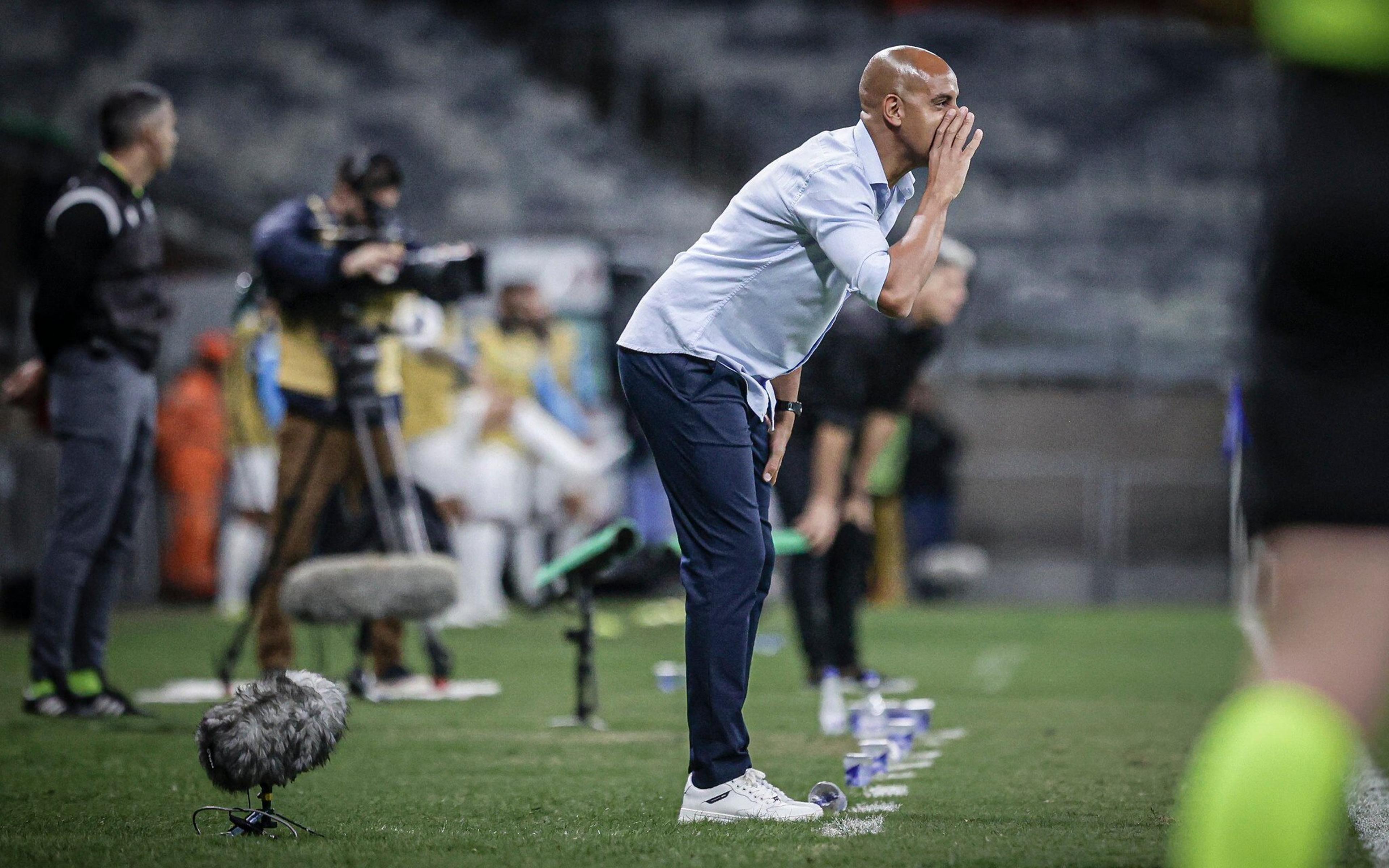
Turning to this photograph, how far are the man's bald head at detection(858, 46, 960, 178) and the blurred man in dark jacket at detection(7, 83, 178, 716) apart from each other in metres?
3.50

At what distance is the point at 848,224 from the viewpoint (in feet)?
13.5

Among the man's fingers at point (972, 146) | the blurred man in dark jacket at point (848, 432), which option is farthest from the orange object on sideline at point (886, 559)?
the man's fingers at point (972, 146)

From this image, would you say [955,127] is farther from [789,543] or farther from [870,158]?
[789,543]

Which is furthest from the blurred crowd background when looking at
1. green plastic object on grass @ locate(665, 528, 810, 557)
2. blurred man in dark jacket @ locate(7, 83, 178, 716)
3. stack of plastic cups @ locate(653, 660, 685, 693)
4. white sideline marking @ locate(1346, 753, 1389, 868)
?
white sideline marking @ locate(1346, 753, 1389, 868)

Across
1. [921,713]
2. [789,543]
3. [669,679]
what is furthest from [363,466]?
[921,713]

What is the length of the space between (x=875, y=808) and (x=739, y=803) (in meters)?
0.52

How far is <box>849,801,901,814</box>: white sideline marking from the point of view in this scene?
15.1 feet

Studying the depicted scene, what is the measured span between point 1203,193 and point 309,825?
1574 centimetres

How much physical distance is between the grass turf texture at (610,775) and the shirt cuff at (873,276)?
1.20 meters

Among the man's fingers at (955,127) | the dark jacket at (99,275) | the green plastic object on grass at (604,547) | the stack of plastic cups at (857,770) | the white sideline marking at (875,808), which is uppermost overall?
the man's fingers at (955,127)

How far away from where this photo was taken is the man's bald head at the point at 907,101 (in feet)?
13.9

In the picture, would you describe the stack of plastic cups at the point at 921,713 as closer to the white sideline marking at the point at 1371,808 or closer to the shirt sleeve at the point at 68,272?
the white sideline marking at the point at 1371,808

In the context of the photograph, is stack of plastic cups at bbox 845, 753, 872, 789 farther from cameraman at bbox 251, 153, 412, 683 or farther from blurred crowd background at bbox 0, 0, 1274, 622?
blurred crowd background at bbox 0, 0, 1274, 622

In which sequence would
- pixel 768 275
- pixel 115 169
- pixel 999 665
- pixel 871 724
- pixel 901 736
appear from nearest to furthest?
pixel 768 275, pixel 901 736, pixel 871 724, pixel 115 169, pixel 999 665
